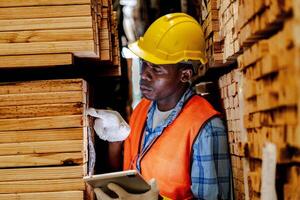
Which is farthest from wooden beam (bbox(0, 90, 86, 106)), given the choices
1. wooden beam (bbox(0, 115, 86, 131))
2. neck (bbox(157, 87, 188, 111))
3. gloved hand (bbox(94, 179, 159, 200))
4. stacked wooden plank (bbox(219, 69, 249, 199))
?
stacked wooden plank (bbox(219, 69, 249, 199))

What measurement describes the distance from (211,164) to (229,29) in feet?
3.59

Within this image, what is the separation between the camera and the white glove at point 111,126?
4.44 meters

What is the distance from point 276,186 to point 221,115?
173 cm

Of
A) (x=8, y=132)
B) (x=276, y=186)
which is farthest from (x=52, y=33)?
(x=276, y=186)

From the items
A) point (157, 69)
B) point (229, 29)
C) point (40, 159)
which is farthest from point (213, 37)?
point (40, 159)

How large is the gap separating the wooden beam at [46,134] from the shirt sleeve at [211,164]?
3.27 ft

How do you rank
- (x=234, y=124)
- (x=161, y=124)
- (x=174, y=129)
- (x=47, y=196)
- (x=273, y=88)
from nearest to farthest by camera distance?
(x=273, y=88) < (x=47, y=196) < (x=234, y=124) < (x=174, y=129) < (x=161, y=124)

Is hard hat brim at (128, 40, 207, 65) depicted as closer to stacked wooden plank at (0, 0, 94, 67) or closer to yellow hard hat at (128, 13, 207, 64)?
yellow hard hat at (128, 13, 207, 64)

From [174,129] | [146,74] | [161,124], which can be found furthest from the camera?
[146,74]

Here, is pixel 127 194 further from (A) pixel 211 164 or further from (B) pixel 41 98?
(B) pixel 41 98

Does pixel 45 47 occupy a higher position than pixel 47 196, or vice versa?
pixel 45 47

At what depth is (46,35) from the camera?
147 inches

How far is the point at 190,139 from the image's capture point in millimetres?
4152

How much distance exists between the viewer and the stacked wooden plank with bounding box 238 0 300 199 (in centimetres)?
211
